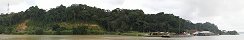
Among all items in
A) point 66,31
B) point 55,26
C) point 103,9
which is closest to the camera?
point 66,31

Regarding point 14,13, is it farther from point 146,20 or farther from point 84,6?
point 146,20

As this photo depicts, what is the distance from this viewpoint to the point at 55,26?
4719 inches

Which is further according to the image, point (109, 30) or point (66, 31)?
point (109, 30)

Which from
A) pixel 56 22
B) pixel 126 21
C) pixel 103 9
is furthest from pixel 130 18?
pixel 56 22

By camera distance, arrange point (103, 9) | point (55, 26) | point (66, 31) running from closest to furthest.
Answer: point (66, 31) → point (55, 26) → point (103, 9)

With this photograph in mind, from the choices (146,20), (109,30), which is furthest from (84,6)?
(146,20)

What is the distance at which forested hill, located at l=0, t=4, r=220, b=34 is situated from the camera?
116 metres

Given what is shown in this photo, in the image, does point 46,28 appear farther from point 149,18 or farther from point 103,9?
point 149,18

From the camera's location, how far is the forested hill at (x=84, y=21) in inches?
4579

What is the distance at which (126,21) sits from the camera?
117 meters

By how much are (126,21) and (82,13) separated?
14.4 m

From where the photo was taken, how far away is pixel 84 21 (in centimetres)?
12594

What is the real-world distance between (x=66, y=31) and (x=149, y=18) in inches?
975

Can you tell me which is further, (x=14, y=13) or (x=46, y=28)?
(x=14, y=13)
